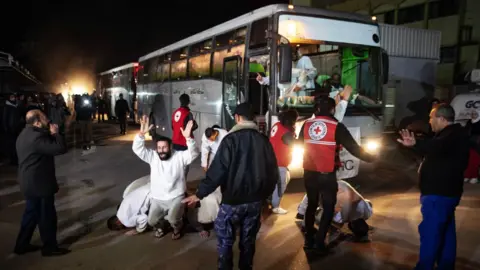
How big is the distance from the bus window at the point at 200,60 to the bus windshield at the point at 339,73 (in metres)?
2.97

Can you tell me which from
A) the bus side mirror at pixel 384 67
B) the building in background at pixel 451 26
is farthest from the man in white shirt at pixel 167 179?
the building in background at pixel 451 26

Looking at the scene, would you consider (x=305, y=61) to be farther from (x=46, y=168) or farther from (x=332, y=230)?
(x=46, y=168)

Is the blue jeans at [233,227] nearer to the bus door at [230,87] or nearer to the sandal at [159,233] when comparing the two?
the sandal at [159,233]

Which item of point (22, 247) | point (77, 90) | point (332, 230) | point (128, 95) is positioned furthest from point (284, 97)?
point (77, 90)

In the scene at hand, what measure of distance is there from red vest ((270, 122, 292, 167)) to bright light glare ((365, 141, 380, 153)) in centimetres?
259

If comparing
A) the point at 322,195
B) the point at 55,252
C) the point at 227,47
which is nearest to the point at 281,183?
the point at 322,195

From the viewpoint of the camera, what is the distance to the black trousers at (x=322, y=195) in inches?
180

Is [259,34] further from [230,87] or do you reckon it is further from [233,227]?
[233,227]

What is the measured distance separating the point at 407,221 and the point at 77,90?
54.6m

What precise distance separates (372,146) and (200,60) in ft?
16.6

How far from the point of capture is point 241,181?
3.48 m

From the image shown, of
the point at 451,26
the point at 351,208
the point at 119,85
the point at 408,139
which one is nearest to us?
the point at 408,139

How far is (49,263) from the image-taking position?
14.9ft

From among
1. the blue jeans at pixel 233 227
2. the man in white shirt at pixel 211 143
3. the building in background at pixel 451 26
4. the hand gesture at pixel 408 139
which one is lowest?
the blue jeans at pixel 233 227
